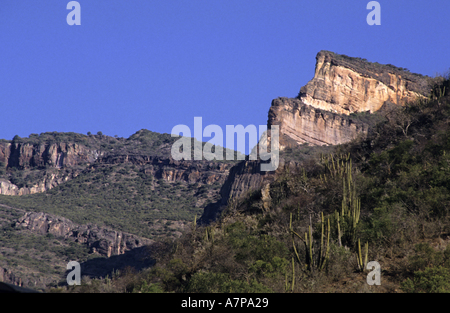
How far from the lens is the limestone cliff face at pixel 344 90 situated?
94.4 metres

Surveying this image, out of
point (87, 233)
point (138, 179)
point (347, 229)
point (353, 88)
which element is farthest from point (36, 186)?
point (347, 229)

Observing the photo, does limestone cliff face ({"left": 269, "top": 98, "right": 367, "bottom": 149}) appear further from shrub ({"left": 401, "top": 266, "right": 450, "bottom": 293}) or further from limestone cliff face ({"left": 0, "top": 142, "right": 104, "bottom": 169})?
shrub ({"left": 401, "top": 266, "right": 450, "bottom": 293})

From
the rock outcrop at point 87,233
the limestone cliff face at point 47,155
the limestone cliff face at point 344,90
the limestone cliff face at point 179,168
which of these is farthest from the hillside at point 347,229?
the limestone cliff face at point 47,155

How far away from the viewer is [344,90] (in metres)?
102

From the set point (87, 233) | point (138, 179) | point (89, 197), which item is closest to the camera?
point (87, 233)

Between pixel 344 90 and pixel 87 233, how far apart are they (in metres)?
52.9

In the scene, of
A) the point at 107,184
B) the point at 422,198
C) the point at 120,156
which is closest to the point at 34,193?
the point at 107,184

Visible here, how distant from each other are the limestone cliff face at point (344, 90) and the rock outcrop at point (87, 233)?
3377 centimetres

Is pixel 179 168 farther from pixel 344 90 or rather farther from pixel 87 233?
pixel 87 233

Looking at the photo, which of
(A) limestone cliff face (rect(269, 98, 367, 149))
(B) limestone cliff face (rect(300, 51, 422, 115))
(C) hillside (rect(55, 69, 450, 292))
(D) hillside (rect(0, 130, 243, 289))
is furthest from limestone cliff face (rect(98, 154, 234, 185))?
(C) hillside (rect(55, 69, 450, 292))

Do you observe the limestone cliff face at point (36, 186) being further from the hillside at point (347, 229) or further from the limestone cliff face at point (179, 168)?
the hillside at point (347, 229)

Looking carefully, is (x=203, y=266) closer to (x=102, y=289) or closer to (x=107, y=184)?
(x=102, y=289)

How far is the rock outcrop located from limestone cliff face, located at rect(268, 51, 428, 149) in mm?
33775
